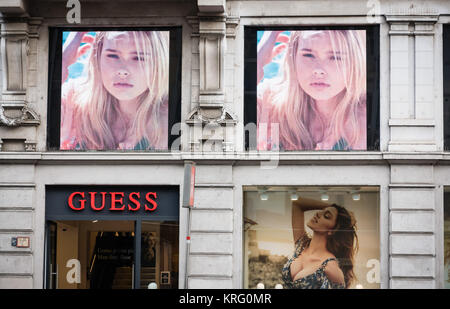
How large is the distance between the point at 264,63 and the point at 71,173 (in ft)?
18.9

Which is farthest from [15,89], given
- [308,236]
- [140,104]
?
[308,236]

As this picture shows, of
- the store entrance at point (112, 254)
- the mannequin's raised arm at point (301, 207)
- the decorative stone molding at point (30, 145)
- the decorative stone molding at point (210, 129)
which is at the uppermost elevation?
the decorative stone molding at point (210, 129)

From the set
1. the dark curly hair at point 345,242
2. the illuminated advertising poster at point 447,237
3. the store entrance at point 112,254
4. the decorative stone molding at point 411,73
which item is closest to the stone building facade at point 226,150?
the decorative stone molding at point 411,73

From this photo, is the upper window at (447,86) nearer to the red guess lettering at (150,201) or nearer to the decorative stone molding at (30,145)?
the red guess lettering at (150,201)

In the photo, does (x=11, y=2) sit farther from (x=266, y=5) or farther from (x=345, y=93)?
(x=345, y=93)

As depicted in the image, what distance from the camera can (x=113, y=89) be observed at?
72.0 ft

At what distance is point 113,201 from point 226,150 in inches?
126

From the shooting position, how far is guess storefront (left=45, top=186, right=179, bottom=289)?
21.6m

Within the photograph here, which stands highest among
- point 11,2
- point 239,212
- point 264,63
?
point 11,2

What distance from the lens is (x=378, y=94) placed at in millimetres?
21672

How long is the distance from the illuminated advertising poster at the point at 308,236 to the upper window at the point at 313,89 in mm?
1320

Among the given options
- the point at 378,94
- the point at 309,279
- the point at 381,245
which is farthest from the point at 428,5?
the point at 309,279

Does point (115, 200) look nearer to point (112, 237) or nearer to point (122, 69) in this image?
point (112, 237)

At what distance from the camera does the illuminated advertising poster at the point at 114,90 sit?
21.8 metres
